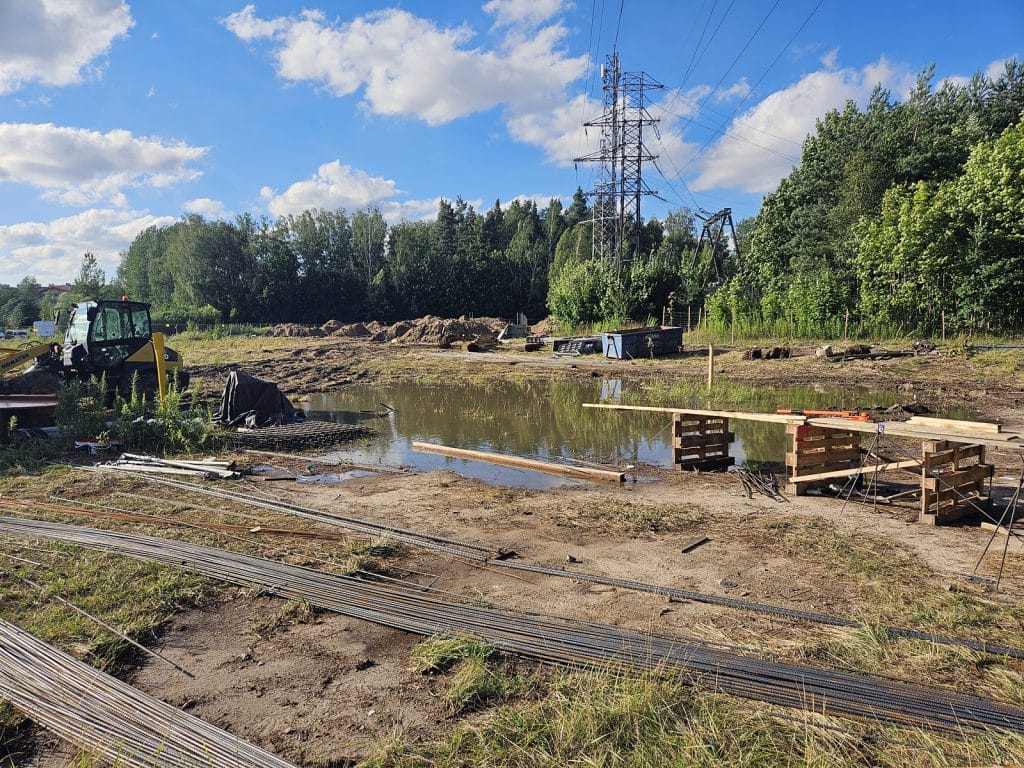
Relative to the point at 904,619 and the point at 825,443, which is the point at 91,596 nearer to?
the point at 904,619

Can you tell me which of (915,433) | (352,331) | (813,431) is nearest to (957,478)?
(915,433)

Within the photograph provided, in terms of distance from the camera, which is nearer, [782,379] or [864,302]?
[782,379]

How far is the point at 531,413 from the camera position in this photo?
15.5 metres

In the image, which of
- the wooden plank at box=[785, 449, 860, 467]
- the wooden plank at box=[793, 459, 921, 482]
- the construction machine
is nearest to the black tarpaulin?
the construction machine

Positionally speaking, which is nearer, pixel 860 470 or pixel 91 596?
pixel 91 596

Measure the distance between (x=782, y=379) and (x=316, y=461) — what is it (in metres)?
14.7

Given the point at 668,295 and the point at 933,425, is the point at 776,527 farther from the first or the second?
the point at 668,295

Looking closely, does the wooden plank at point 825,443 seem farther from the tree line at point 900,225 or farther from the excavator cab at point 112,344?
the tree line at point 900,225

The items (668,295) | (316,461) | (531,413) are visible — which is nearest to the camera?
(316,461)

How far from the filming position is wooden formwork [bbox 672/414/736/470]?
9.62 m

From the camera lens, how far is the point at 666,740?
3035 mm

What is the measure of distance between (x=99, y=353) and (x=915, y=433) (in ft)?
51.0

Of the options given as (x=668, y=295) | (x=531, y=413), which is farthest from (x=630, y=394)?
(x=668, y=295)

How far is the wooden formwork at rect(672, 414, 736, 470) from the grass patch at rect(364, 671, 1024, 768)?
6.43 m
